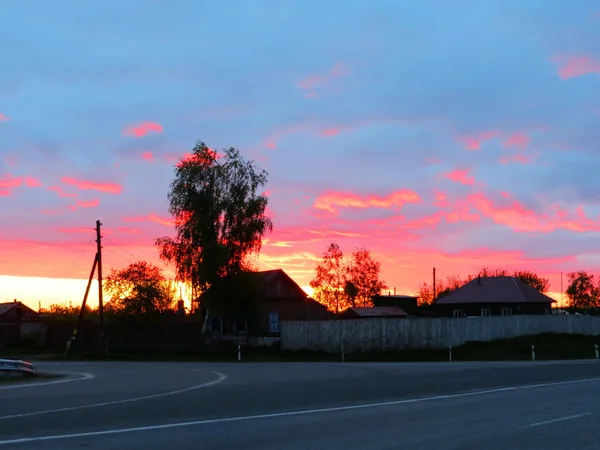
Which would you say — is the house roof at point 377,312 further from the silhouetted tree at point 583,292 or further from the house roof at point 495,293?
the silhouetted tree at point 583,292

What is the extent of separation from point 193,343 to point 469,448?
4768cm

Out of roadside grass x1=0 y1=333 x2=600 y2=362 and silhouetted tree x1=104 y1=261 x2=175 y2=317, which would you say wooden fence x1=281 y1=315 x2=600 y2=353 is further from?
silhouetted tree x1=104 y1=261 x2=175 y2=317

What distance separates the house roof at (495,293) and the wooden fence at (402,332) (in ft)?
62.5

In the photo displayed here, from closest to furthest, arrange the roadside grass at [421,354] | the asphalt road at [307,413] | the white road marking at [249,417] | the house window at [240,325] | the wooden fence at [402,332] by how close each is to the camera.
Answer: the asphalt road at [307,413]
the white road marking at [249,417]
the roadside grass at [421,354]
the wooden fence at [402,332]
the house window at [240,325]

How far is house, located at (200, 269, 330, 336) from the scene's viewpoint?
2293 inches

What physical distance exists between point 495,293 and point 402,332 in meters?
29.1

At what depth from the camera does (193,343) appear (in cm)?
5766

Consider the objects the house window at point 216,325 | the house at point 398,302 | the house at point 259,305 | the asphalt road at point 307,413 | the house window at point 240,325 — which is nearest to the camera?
the asphalt road at point 307,413

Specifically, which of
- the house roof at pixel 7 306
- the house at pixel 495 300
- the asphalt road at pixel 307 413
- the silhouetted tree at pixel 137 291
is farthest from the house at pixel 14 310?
the asphalt road at pixel 307 413

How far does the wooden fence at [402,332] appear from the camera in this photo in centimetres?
4741

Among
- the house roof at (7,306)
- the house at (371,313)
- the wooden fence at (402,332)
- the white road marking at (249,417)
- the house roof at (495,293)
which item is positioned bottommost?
the white road marking at (249,417)

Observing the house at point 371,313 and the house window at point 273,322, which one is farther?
the house at point 371,313

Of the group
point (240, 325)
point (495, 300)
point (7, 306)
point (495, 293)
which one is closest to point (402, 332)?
point (240, 325)

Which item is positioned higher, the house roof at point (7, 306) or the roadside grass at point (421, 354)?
the house roof at point (7, 306)
